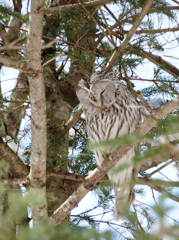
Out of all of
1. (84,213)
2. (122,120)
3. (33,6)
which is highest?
(33,6)

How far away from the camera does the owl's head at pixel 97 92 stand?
260 cm

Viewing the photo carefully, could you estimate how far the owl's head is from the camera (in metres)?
2.60

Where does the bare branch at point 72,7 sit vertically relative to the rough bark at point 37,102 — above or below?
above

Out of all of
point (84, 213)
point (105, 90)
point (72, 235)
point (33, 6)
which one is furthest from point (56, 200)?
point (72, 235)

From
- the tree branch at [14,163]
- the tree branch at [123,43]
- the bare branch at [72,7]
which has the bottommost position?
the tree branch at [14,163]

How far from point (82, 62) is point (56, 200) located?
1.27 metres

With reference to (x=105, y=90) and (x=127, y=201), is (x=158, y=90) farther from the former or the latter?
(x=127, y=201)

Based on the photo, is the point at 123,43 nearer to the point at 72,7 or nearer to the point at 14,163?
the point at 72,7

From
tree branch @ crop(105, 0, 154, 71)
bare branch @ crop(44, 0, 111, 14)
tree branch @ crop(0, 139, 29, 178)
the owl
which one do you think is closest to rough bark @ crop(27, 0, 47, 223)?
tree branch @ crop(0, 139, 29, 178)

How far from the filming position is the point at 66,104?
131 inches

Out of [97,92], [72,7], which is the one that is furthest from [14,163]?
[72,7]

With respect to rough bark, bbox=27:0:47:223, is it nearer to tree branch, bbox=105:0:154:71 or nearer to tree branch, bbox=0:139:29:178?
tree branch, bbox=0:139:29:178

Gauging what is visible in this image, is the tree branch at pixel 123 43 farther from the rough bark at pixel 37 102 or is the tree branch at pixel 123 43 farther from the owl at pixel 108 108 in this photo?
the rough bark at pixel 37 102

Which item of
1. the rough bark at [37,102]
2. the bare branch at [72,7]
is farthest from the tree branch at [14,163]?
the bare branch at [72,7]
